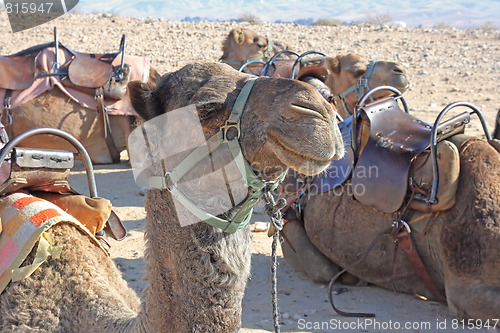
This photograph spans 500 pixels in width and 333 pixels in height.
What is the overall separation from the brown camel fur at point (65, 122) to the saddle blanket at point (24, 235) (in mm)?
4468

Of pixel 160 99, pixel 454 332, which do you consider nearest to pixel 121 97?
pixel 454 332

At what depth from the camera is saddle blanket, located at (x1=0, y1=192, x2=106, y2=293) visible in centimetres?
279

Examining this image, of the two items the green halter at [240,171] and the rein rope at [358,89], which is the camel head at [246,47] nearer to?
the rein rope at [358,89]

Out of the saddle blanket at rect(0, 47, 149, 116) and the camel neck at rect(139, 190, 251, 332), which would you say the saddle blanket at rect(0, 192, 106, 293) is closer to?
the camel neck at rect(139, 190, 251, 332)

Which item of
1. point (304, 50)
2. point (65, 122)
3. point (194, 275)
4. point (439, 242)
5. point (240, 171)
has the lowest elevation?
point (304, 50)

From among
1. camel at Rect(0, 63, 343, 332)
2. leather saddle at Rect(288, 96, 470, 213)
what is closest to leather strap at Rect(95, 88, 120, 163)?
Result: leather saddle at Rect(288, 96, 470, 213)

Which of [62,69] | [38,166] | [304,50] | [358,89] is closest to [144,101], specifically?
[38,166]

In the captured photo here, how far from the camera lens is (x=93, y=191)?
349 cm

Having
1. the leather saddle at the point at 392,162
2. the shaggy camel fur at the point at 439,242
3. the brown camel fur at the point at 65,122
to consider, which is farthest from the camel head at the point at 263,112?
the brown camel fur at the point at 65,122

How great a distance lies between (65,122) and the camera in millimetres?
7844

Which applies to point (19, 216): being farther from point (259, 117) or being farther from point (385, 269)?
point (385, 269)

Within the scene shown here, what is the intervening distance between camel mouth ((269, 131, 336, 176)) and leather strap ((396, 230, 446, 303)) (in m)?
2.71

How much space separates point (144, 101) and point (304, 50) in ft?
55.0

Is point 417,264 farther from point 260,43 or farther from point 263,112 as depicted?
point 260,43
